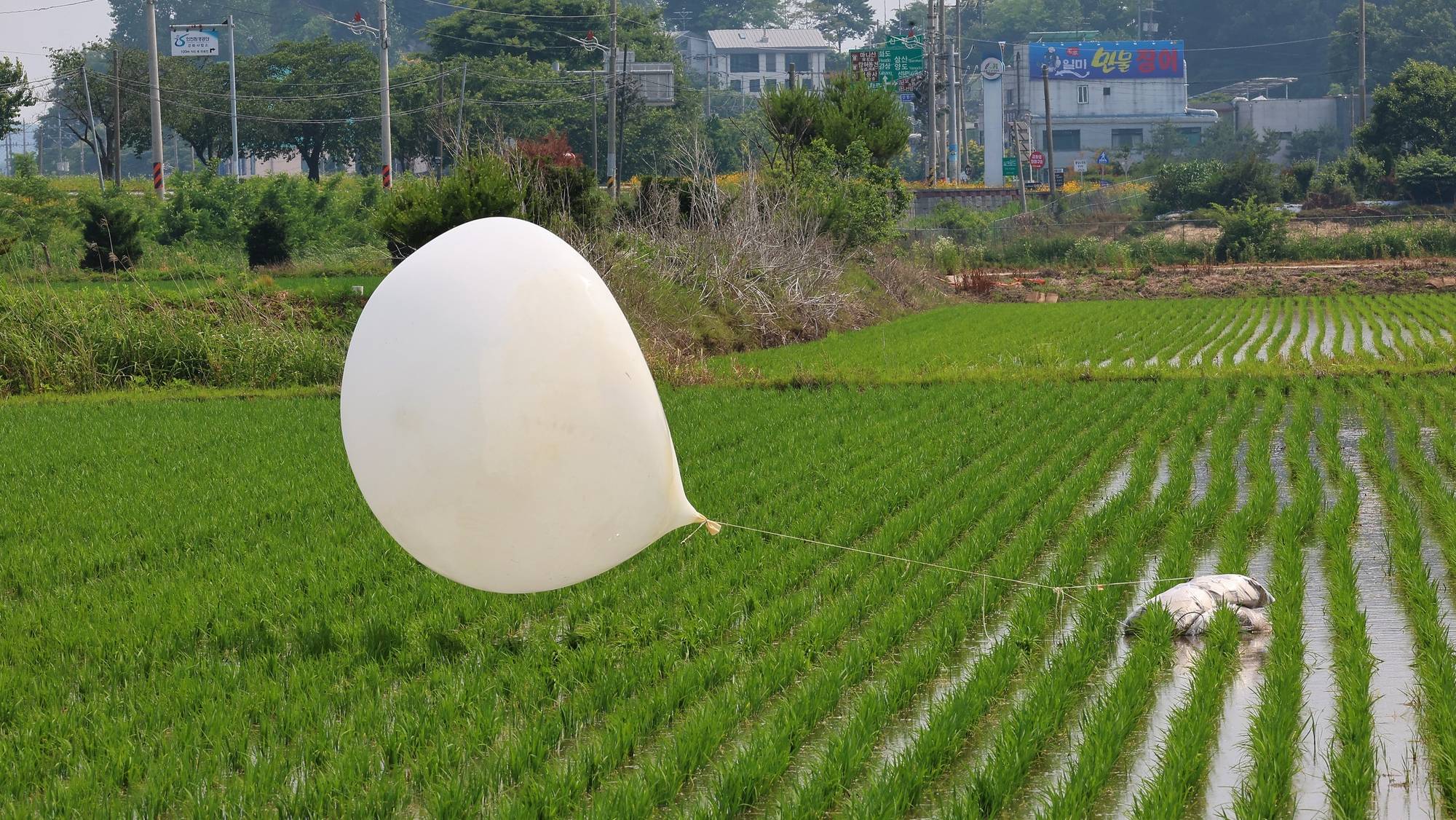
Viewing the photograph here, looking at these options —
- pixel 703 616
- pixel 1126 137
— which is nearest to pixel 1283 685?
pixel 703 616

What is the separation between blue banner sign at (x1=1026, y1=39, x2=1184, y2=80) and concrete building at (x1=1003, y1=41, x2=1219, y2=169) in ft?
0.16

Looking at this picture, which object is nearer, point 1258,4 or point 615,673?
point 615,673

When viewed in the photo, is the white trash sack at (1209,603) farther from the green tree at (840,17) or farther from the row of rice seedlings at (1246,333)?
the green tree at (840,17)

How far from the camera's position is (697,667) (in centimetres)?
568

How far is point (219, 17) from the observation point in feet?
330

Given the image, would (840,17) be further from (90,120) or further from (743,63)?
(90,120)

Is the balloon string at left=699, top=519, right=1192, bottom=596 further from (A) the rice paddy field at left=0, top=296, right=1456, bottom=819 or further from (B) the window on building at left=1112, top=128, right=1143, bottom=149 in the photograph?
(B) the window on building at left=1112, top=128, right=1143, bottom=149

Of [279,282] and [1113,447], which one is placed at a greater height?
[279,282]

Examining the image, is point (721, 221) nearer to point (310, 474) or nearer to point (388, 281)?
point (310, 474)

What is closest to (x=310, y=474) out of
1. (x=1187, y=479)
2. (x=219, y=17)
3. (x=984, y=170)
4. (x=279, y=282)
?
(x=1187, y=479)

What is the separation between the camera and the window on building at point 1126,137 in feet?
299

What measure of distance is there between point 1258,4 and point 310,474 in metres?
111

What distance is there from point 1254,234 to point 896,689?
41.3 meters

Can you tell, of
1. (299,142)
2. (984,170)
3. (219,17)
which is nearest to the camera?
(299,142)
